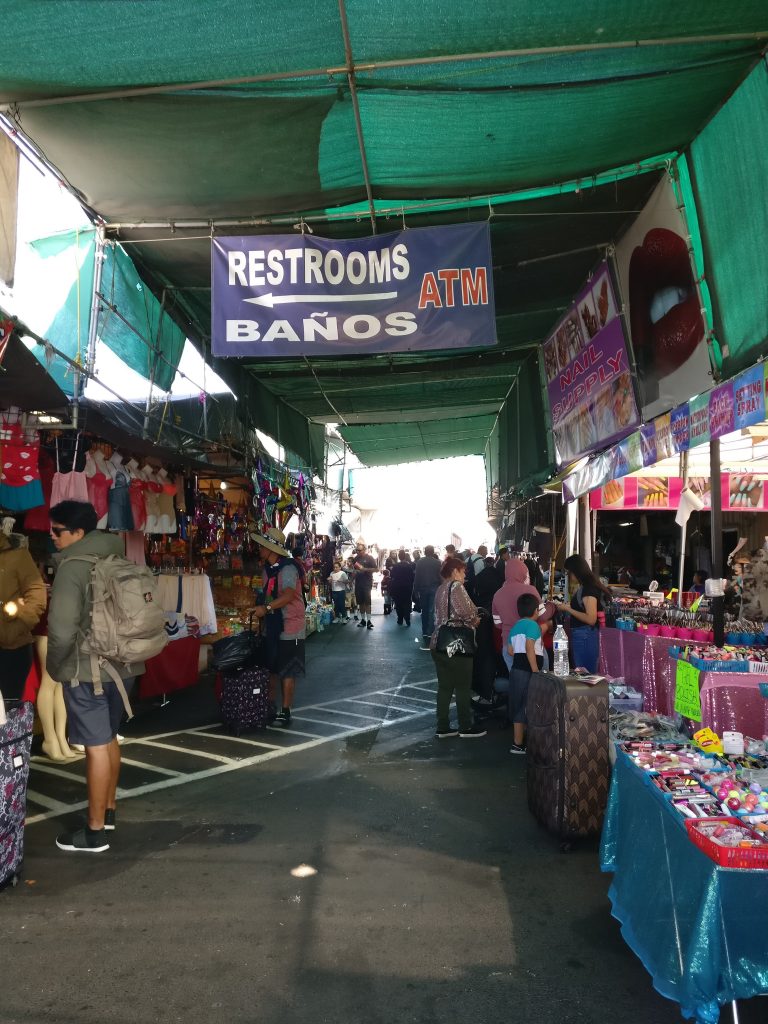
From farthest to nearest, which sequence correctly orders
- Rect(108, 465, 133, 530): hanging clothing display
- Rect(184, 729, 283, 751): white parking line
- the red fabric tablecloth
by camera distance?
the red fabric tablecloth → Rect(108, 465, 133, 530): hanging clothing display → Rect(184, 729, 283, 751): white parking line

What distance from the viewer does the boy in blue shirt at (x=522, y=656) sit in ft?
21.2

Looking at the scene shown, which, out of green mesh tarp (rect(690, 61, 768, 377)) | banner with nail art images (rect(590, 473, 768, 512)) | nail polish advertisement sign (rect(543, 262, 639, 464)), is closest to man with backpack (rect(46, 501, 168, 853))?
green mesh tarp (rect(690, 61, 768, 377))

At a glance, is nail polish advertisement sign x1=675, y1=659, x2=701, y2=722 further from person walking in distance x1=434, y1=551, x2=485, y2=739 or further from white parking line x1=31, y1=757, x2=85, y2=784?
white parking line x1=31, y1=757, x2=85, y2=784

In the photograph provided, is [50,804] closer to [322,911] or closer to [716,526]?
[322,911]

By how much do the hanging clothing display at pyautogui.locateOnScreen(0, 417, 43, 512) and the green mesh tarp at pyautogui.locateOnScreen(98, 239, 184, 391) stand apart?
1892 mm

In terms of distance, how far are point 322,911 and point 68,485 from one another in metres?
4.43

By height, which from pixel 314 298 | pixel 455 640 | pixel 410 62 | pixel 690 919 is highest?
pixel 410 62

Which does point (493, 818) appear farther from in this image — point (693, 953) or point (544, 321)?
point (544, 321)

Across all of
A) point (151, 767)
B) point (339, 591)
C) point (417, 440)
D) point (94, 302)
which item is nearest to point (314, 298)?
point (94, 302)

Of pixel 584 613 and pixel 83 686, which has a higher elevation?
pixel 584 613

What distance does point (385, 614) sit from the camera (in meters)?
21.0

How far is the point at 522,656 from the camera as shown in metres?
6.66

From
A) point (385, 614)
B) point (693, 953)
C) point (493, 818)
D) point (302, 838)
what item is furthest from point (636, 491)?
point (385, 614)

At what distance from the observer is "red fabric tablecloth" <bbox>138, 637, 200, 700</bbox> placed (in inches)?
345
